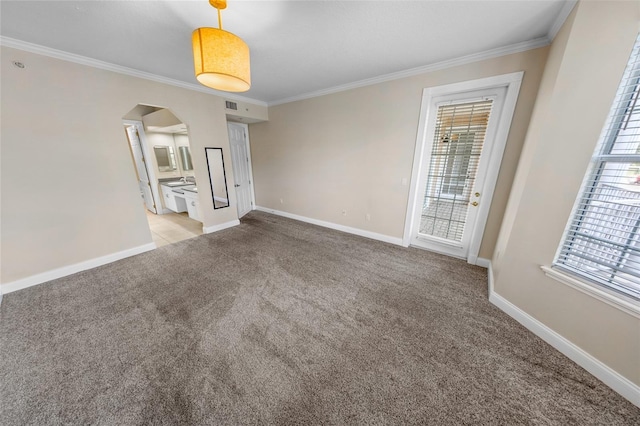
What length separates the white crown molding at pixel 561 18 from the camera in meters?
1.54

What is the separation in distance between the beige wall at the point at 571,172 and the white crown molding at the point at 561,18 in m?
0.08

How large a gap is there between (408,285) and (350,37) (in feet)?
9.44

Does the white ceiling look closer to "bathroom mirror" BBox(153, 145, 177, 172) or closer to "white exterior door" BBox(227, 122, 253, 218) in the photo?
"white exterior door" BBox(227, 122, 253, 218)

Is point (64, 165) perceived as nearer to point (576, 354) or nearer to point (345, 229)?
point (345, 229)

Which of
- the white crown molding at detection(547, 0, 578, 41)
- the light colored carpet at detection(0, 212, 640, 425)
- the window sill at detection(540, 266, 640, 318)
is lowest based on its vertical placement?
the light colored carpet at detection(0, 212, 640, 425)

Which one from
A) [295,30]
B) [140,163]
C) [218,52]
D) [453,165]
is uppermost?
[295,30]

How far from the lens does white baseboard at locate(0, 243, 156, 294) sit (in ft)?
7.60

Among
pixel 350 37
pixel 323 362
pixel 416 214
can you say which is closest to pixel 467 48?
pixel 350 37

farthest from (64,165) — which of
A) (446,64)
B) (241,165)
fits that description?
(446,64)

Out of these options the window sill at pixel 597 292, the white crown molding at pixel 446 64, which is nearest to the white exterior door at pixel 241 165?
the white crown molding at pixel 446 64

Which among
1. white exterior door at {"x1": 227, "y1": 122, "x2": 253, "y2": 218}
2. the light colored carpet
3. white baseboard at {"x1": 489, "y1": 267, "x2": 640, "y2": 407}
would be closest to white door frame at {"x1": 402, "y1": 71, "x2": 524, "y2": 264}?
the light colored carpet

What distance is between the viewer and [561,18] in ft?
5.54

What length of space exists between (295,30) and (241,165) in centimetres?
361

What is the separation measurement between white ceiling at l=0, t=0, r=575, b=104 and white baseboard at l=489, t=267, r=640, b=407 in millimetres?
2614
